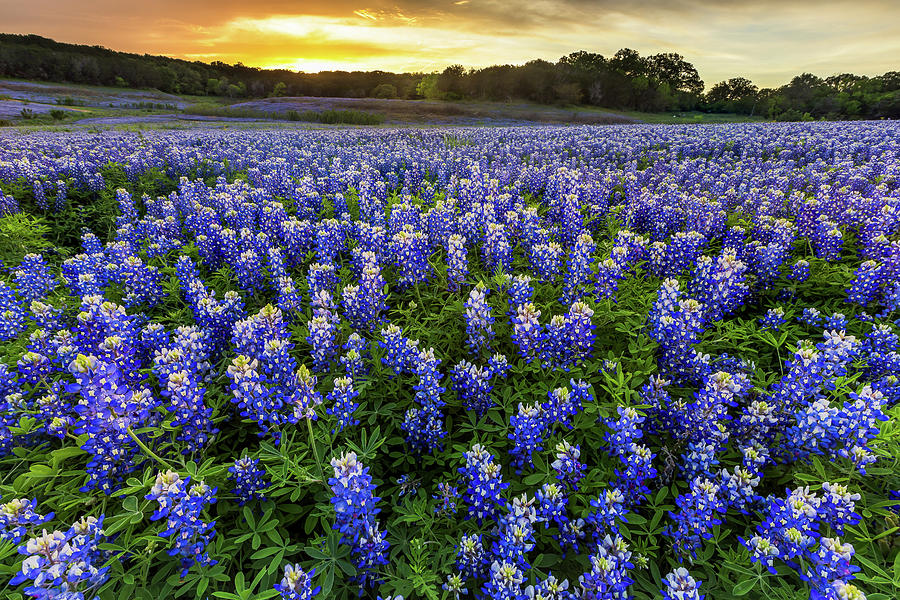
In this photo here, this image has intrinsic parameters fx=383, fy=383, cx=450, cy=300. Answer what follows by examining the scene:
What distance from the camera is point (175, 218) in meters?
6.84

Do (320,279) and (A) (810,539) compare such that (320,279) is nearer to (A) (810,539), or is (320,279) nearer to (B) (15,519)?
(B) (15,519)

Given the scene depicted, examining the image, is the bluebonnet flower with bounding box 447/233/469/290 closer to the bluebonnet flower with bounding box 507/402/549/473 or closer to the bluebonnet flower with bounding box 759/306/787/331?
the bluebonnet flower with bounding box 507/402/549/473

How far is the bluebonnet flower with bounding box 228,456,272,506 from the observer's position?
2764mm

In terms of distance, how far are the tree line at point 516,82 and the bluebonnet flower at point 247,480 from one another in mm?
77389

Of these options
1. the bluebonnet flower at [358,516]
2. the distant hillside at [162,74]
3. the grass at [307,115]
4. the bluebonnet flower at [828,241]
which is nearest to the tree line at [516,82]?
the distant hillside at [162,74]

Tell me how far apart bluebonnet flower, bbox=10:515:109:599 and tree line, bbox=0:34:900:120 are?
78297mm

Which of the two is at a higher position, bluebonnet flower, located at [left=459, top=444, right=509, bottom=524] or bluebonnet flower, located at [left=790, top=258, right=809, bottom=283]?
bluebonnet flower, located at [left=790, top=258, right=809, bottom=283]

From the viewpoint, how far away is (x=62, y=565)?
203 centimetres

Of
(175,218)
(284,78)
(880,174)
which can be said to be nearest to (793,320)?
(880,174)

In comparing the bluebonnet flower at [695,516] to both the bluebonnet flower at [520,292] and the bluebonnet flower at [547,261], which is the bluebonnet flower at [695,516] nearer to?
the bluebonnet flower at [520,292]

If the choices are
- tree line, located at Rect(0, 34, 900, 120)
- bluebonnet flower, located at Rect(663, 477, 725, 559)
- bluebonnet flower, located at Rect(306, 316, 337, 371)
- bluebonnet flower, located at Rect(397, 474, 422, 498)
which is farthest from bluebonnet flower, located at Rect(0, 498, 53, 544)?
tree line, located at Rect(0, 34, 900, 120)

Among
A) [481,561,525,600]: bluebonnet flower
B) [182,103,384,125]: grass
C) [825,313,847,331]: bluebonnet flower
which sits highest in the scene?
[182,103,384,125]: grass

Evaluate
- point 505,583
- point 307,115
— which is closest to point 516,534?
point 505,583

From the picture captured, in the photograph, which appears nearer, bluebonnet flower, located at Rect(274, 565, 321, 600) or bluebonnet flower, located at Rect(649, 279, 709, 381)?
bluebonnet flower, located at Rect(274, 565, 321, 600)
